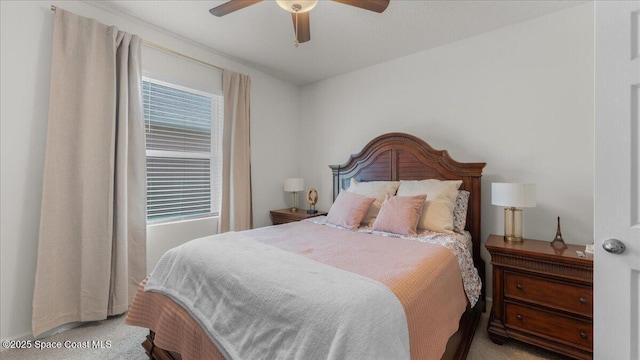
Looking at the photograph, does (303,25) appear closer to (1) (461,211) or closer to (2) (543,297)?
(1) (461,211)

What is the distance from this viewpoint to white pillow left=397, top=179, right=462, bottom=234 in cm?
232

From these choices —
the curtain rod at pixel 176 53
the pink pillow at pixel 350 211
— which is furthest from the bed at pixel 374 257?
the curtain rod at pixel 176 53

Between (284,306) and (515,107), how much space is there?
2.68 metres

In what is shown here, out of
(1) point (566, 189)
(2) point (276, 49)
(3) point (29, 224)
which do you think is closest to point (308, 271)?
(3) point (29, 224)

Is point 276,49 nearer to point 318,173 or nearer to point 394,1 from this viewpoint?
point 394,1

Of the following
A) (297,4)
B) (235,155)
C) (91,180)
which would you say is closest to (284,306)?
(297,4)

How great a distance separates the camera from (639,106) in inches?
40.7

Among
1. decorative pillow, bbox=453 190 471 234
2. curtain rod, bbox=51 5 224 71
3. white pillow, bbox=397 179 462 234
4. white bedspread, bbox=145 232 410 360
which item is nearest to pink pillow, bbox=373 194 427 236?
white pillow, bbox=397 179 462 234

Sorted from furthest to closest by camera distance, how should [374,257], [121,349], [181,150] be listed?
[181,150], [121,349], [374,257]

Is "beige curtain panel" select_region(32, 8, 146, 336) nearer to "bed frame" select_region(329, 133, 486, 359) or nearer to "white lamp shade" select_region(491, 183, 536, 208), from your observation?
"bed frame" select_region(329, 133, 486, 359)

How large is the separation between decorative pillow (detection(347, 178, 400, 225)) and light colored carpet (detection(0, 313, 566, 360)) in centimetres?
125

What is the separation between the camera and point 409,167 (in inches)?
117

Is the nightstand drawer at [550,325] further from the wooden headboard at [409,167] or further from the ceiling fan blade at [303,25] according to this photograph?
the ceiling fan blade at [303,25]

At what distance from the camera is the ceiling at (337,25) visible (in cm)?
228
